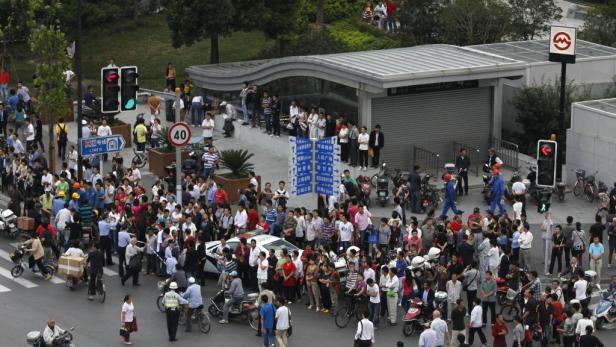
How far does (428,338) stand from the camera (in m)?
30.6

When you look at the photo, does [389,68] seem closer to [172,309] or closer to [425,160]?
[425,160]

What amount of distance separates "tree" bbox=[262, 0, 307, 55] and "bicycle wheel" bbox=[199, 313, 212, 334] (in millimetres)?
26935

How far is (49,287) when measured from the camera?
37.1 metres

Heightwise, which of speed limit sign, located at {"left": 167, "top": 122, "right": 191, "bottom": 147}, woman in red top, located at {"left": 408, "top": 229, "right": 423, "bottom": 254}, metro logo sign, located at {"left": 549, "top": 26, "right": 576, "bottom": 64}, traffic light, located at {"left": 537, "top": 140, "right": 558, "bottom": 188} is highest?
metro logo sign, located at {"left": 549, "top": 26, "right": 576, "bottom": 64}

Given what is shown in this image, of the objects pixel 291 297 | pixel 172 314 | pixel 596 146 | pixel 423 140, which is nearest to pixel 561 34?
Answer: pixel 596 146

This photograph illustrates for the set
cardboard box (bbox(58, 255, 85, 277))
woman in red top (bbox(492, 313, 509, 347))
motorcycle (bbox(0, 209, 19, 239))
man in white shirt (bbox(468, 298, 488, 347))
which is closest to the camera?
woman in red top (bbox(492, 313, 509, 347))

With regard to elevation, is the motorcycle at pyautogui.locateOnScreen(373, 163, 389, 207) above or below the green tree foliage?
below

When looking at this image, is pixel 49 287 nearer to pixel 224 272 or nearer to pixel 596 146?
pixel 224 272

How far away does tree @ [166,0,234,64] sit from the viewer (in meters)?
57.3

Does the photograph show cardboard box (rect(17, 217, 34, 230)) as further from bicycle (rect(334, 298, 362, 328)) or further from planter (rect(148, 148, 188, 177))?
bicycle (rect(334, 298, 362, 328))

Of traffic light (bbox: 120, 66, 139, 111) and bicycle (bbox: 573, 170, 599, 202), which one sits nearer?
traffic light (bbox: 120, 66, 139, 111)

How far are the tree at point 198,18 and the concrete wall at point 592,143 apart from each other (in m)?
17.5

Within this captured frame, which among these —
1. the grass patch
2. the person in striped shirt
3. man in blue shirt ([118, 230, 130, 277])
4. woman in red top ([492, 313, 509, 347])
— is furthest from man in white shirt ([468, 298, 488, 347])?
the grass patch

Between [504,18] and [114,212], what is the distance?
26867 millimetres
